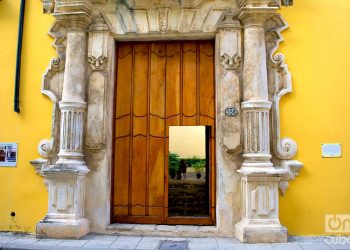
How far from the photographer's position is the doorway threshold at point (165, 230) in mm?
5418

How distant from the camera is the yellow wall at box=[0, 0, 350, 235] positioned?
18.0 feet

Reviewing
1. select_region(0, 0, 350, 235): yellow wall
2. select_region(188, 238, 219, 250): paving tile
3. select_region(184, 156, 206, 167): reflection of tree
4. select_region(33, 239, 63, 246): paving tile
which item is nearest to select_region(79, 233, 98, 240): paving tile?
select_region(33, 239, 63, 246): paving tile

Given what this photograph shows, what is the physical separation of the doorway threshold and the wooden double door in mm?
163

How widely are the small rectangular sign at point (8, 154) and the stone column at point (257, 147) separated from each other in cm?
385

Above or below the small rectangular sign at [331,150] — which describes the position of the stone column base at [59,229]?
below

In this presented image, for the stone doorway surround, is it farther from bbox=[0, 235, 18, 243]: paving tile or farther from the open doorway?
the open doorway

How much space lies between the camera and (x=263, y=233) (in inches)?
198

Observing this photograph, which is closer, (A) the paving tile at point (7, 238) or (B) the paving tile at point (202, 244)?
(B) the paving tile at point (202, 244)

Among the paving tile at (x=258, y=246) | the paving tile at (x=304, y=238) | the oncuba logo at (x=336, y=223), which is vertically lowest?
the paving tile at (x=258, y=246)

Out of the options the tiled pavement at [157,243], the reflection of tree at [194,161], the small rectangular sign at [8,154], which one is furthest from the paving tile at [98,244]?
the reflection of tree at [194,161]

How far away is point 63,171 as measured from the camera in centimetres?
530

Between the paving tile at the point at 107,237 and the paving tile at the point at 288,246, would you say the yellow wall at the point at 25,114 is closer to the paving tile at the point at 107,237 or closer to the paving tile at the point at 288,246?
the paving tile at the point at 107,237

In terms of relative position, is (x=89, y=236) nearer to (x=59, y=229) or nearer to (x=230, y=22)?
(x=59, y=229)

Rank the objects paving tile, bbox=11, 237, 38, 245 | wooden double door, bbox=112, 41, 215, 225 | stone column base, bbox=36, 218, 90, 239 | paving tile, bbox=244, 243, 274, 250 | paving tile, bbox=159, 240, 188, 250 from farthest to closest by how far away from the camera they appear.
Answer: wooden double door, bbox=112, 41, 215, 225
stone column base, bbox=36, 218, 90, 239
paving tile, bbox=11, 237, 38, 245
paving tile, bbox=159, 240, 188, 250
paving tile, bbox=244, 243, 274, 250
